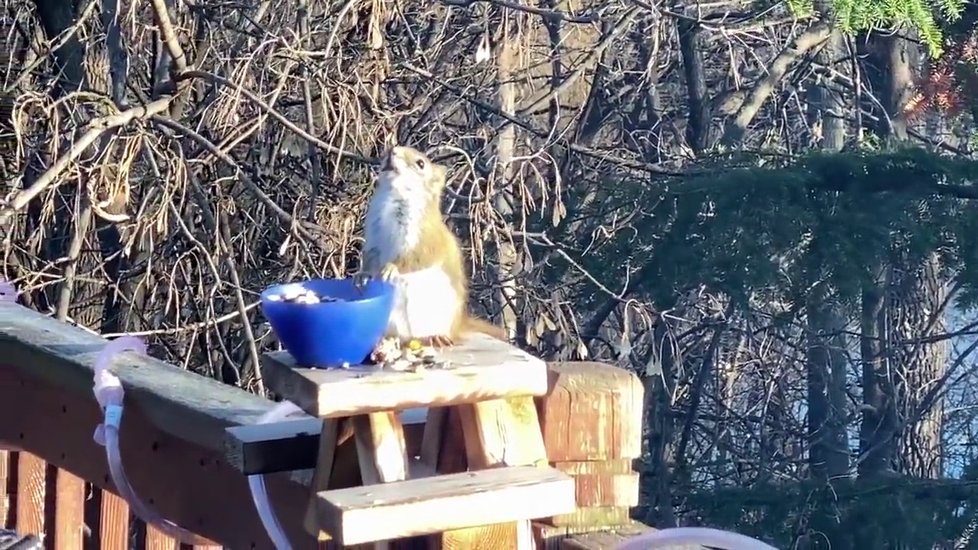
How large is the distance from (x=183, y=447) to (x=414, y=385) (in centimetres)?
76

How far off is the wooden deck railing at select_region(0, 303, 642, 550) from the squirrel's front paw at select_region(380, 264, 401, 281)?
0.24m

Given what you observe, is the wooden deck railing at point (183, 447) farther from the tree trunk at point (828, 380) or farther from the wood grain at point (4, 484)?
the tree trunk at point (828, 380)

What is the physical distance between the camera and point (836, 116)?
257 inches

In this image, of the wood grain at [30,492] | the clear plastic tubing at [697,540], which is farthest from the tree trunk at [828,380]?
the clear plastic tubing at [697,540]

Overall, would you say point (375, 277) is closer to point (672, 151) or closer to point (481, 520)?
point (481, 520)

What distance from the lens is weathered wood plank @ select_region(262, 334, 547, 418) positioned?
1.23 meters

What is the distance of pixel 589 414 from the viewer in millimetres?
1354

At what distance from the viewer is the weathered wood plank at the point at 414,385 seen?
4.04 ft

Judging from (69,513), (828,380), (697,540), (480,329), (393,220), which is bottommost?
(828,380)

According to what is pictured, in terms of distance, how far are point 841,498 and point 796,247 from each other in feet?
3.24

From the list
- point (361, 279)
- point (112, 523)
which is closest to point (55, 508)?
point (112, 523)

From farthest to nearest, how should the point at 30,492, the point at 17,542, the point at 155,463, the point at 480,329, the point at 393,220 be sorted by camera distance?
the point at 30,492 → the point at 393,220 → the point at 155,463 → the point at 480,329 → the point at 17,542

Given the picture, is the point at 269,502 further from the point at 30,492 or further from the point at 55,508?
the point at 30,492

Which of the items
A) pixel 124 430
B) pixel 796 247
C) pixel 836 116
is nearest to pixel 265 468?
pixel 124 430
